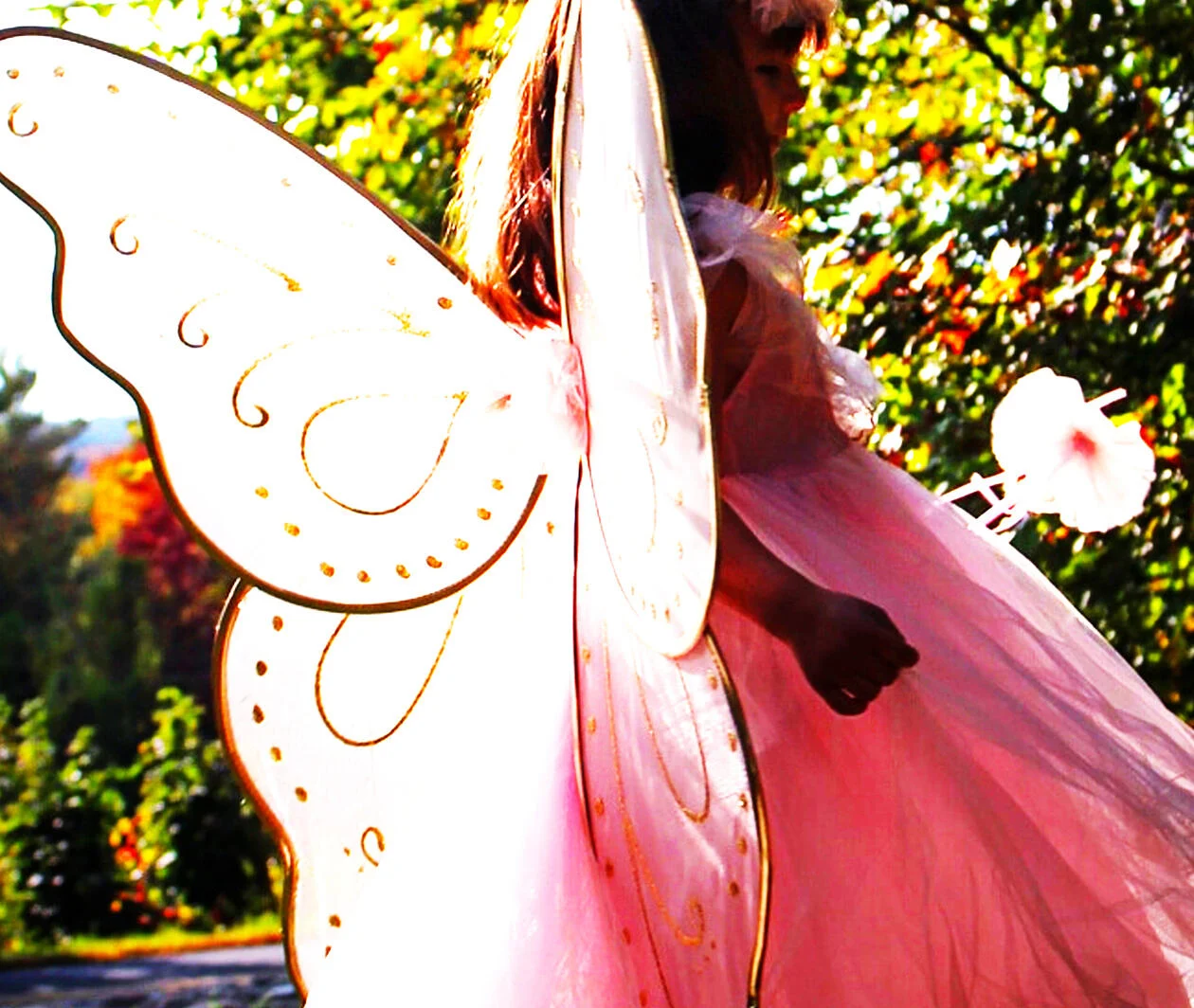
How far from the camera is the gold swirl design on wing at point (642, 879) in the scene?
1.83m

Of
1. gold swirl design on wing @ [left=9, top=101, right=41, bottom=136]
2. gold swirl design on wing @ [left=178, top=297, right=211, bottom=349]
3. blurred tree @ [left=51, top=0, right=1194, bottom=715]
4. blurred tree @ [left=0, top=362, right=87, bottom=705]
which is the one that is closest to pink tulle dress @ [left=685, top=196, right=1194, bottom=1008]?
gold swirl design on wing @ [left=178, top=297, right=211, bottom=349]

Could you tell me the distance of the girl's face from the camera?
204 centimetres

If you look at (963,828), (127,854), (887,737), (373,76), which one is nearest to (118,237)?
(887,737)

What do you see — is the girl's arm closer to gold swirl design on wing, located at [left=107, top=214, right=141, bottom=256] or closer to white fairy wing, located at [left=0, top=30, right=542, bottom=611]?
white fairy wing, located at [left=0, top=30, right=542, bottom=611]

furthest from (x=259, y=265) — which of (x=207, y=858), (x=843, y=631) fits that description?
(x=207, y=858)

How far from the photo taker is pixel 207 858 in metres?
9.09

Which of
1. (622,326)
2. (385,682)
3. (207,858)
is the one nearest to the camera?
(622,326)

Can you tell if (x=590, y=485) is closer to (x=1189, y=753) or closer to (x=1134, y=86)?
(x=1189, y=753)

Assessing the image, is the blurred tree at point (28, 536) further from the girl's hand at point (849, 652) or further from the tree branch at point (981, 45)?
the girl's hand at point (849, 652)

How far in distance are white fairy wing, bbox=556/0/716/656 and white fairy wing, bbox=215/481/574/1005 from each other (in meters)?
0.28

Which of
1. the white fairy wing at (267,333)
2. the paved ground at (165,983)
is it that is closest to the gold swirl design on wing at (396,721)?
the white fairy wing at (267,333)

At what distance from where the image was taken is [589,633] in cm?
197

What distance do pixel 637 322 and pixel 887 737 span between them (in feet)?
1.53

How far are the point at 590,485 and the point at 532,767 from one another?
289 millimetres
